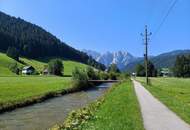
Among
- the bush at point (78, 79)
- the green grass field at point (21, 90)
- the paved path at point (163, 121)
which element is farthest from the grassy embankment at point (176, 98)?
the bush at point (78, 79)

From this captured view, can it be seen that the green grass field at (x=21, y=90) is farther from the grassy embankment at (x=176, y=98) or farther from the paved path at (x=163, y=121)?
the paved path at (x=163, y=121)

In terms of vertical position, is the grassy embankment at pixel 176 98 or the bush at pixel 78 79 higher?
the bush at pixel 78 79

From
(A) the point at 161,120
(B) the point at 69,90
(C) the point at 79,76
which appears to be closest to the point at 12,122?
(A) the point at 161,120

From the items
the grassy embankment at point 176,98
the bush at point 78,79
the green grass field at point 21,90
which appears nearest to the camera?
the grassy embankment at point 176,98

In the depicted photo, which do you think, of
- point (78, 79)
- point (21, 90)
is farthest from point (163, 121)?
point (78, 79)

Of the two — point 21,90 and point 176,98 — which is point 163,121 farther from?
point 21,90

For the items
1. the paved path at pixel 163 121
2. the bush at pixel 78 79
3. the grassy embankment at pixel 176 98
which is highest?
the bush at pixel 78 79

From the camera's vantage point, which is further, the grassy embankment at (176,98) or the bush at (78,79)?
the bush at (78,79)

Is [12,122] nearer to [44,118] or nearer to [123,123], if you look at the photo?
[44,118]

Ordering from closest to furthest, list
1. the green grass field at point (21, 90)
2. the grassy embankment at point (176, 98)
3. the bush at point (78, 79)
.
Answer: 1. the grassy embankment at point (176, 98)
2. the green grass field at point (21, 90)
3. the bush at point (78, 79)

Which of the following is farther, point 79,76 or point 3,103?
point 79,76

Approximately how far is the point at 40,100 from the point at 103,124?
36364 mm

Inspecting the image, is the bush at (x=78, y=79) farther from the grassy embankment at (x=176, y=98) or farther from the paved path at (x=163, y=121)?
the paved path at (x=163, y=121)

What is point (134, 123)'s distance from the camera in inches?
867
